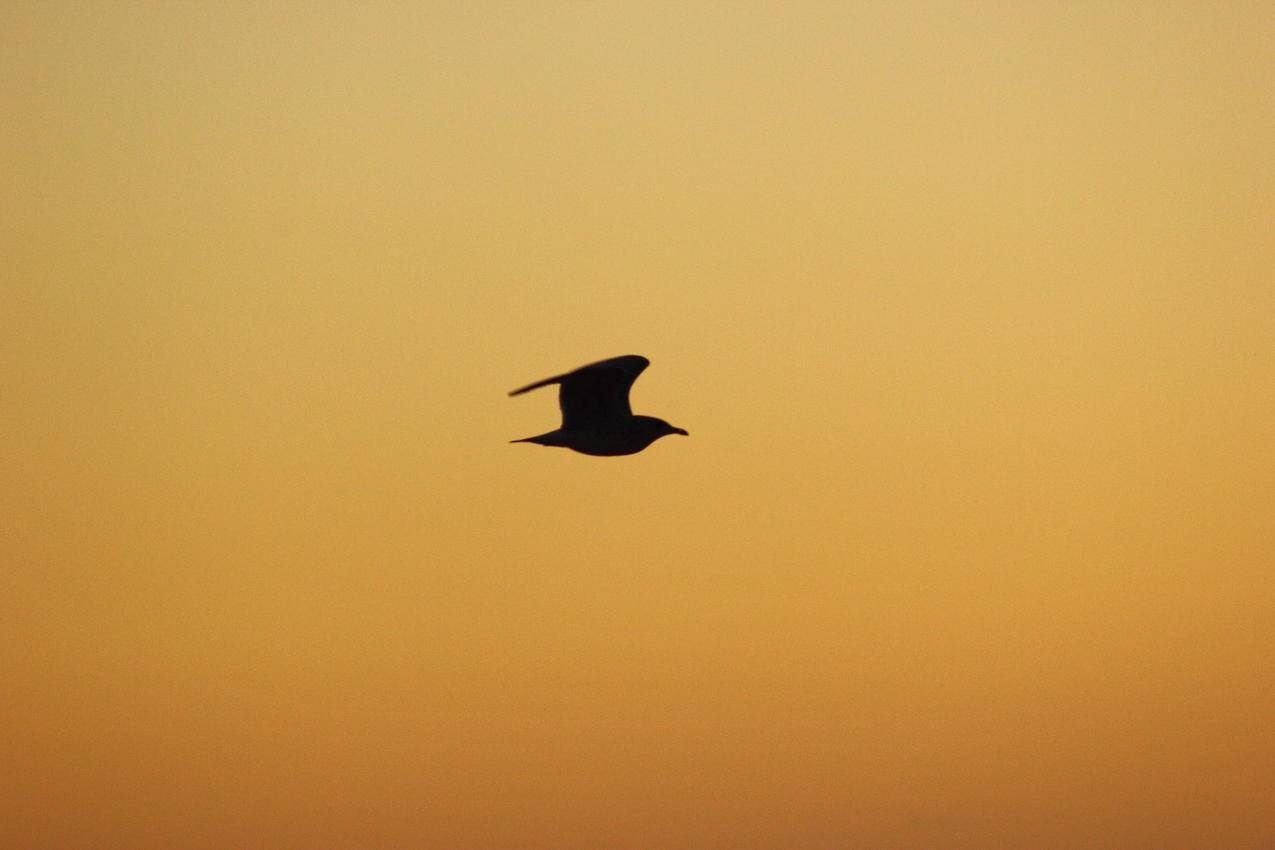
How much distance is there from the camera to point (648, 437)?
84.5ft

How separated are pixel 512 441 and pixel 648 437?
2.16m

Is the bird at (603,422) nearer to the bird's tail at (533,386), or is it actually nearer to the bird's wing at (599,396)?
the bird's wing at (599,396)

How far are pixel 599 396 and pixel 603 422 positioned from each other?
434mm

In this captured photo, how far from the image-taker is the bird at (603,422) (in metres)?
25.5

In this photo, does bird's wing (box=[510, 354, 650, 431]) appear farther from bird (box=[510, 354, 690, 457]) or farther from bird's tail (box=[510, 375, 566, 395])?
bird's tail (box=[510, 375, 566, 395])

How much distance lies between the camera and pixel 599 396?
84.0ft

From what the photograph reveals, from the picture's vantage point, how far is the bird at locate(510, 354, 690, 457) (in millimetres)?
25547

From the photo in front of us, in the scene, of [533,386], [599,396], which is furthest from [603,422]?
[533,386]

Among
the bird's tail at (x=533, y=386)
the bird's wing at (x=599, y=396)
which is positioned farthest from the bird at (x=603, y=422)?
the bird's tail at (x=533, y=386)

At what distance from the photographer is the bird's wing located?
25328 millimetres

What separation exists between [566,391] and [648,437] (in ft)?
4.91

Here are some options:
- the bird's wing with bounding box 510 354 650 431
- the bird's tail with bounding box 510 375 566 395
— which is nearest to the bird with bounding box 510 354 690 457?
the bird's wing with bounding box 510 354 650 431

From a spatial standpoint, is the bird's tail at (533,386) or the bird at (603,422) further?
the bird at (603,422)

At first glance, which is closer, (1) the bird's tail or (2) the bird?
(1) the bird's tail
